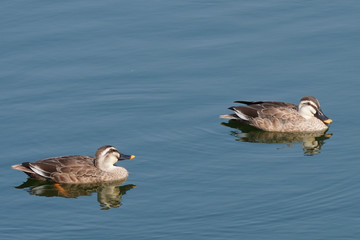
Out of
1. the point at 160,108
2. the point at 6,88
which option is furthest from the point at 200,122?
the point at 6,88

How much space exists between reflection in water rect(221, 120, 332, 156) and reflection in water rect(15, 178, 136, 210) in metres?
4.22

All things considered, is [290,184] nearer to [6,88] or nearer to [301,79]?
[301,79]

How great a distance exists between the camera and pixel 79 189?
78.4ft

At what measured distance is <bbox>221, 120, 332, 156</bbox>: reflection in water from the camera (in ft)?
86.5

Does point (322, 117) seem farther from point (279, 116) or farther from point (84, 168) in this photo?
point (84, 168)

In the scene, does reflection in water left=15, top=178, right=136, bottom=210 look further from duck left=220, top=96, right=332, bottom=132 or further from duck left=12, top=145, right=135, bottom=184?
duck left=220, top=96, right=332, bottom=132

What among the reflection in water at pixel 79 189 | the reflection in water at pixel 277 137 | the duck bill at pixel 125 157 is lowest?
the reflection in water at pixel 79 189

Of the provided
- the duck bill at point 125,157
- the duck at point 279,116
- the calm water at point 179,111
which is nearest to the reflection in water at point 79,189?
the calm water at point 179,111

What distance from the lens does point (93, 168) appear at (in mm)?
24141

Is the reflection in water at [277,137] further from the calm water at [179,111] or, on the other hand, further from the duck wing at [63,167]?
the duck wing at [63,167]

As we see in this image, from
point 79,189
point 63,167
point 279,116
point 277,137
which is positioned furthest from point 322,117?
point 63,167

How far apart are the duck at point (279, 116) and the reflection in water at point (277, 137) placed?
19 cm

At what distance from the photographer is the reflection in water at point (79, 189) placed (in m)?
23.3

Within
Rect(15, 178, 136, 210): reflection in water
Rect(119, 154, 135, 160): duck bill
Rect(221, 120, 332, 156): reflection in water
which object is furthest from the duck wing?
Rect(221, 120, 332, 156): reflection in water
